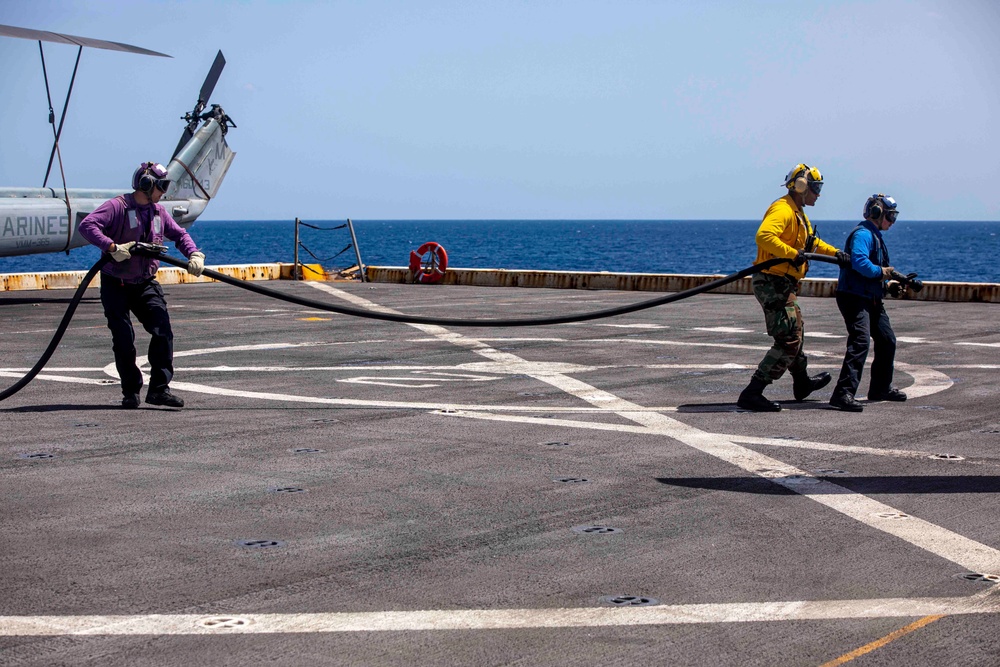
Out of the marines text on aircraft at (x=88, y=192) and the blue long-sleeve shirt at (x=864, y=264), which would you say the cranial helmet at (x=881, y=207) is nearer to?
the blue long-sleeve shirt at (x=864, y=264)

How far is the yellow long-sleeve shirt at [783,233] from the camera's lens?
10172 mm

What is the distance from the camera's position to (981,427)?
9.42 meters

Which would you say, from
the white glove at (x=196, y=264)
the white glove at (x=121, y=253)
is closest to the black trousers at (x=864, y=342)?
the white glove at (x=196, y=264)

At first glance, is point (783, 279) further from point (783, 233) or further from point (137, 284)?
point (137, 284)

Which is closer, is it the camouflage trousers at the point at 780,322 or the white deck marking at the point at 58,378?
the camouflage trousers at the point at 780,322

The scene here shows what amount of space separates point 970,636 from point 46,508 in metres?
4.82

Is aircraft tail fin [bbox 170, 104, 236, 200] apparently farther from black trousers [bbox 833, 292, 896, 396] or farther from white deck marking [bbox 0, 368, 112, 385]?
black trousers [bbox 833, 292, 896, 396]

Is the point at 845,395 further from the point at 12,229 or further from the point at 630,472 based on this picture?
the point at 12,229

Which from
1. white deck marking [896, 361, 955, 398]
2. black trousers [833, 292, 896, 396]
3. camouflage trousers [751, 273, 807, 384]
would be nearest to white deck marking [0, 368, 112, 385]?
camouflage trousers [751, 273, 807, 384]

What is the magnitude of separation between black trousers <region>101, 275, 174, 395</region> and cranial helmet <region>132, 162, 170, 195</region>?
82 cm

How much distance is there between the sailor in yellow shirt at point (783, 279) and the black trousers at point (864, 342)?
477 millimetres

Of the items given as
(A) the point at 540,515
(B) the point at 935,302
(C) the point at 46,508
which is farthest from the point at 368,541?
(B) the point at 935,302

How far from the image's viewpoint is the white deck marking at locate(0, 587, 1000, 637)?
4730 millimetres

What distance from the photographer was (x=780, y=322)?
10367 millimetres
